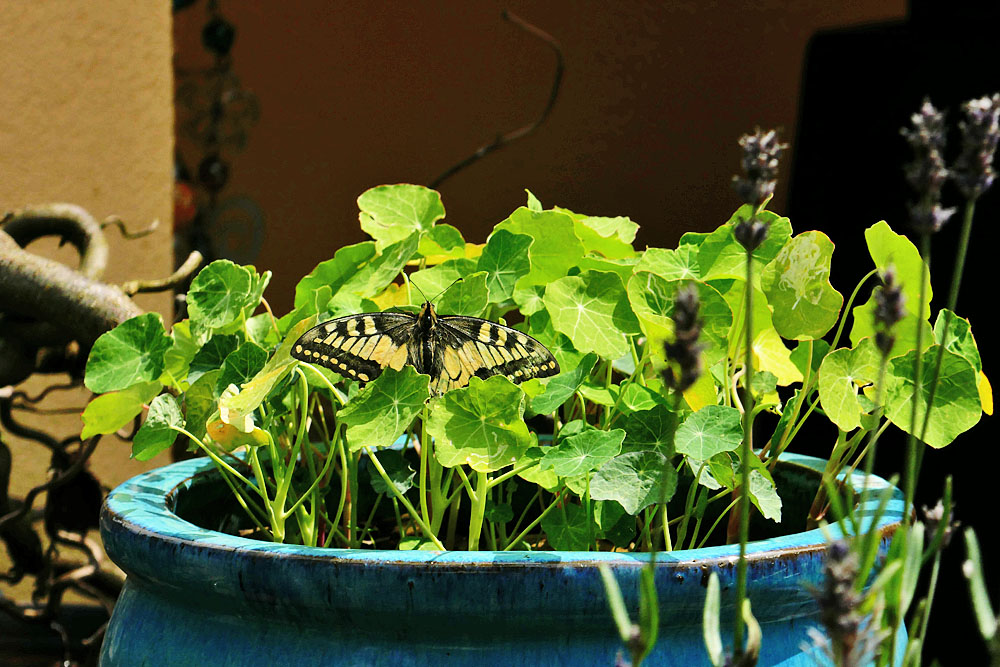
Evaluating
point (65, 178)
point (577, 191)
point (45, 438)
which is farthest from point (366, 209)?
point (577, 191)

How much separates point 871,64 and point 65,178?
1.37 metres

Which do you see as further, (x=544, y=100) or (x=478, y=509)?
(x=544, y=100)

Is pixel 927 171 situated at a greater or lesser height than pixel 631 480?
greater

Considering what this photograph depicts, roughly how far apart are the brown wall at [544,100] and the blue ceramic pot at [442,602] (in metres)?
1.98

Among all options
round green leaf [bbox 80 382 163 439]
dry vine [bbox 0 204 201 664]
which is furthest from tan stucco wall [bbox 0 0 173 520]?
round green leaf [bbox 80 382 163 439]

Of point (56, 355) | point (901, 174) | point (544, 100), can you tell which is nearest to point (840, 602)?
point (56, 355)

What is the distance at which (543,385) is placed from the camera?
0.62 m

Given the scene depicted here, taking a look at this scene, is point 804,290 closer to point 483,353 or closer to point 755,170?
point 483,353

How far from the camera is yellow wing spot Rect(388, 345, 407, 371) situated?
0.58m

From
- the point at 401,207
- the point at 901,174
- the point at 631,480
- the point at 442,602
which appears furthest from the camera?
the point at 901,174

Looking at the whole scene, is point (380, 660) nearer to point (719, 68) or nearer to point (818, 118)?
point (818, 118)

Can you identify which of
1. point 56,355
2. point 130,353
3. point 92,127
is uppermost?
point 92,127

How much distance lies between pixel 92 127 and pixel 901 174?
1.31m

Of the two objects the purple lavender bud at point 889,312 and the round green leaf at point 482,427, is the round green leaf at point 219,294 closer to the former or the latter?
the round green leaf at point 482,427
